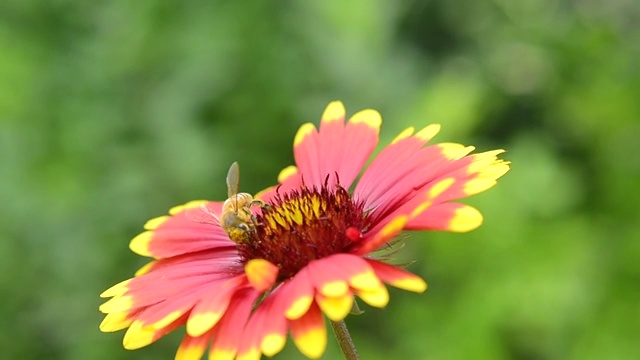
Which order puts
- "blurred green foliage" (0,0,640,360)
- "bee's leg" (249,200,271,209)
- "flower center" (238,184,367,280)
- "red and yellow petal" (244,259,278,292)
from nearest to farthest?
1. "red and yellow petal" (244,259,278,292)
2. "flower center" (238,184,367,280)
3. "bee's leg" (249,200,271,209)
4. "blurred green foliage" (0,0,640,360)

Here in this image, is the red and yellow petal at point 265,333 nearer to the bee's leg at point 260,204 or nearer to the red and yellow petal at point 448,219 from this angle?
the red and yellow petal at point 448,219

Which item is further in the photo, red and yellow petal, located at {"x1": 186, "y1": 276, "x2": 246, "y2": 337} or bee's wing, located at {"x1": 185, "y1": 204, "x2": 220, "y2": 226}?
bee's wing, located at {"x1": 185, "y1": 204, "x2": 220, "y2": 226}

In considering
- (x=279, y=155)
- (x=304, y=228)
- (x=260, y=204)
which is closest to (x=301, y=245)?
(x=304, y=228)

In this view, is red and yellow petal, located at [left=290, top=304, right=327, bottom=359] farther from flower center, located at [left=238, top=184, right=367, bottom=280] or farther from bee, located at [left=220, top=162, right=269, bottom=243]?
bee, located at [left=220, top=162, right=269, bottom=243]

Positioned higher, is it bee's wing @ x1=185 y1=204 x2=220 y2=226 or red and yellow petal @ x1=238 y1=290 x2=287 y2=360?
bee's wing @ x1=185 y1=204 x2=220 y2=226

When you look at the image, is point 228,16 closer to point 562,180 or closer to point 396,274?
point 562,180

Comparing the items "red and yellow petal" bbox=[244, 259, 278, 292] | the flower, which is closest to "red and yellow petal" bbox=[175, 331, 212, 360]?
the flower

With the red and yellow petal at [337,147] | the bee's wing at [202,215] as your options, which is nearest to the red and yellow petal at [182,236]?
the bee's wing at [202,215]
